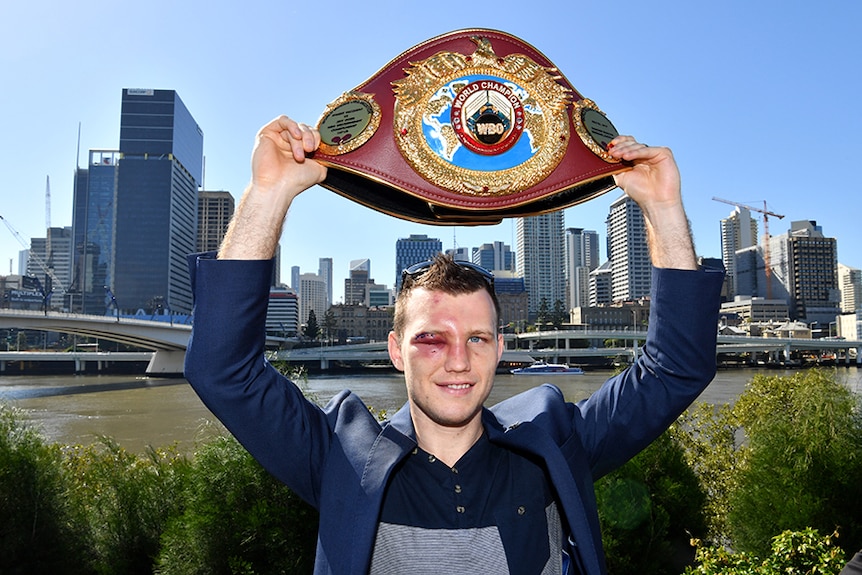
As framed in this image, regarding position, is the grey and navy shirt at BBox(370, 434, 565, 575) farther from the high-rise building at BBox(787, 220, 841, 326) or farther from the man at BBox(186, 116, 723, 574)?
the high-rise building at BBox(787, 220, 841, 326)

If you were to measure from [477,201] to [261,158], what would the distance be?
2.37 feet

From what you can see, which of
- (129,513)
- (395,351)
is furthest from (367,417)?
(129,513)

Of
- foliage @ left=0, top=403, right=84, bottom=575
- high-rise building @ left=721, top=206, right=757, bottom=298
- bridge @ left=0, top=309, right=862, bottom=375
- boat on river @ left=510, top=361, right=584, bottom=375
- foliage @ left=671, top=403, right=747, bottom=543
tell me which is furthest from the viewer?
high-rise building @ left=721, top=206, right=757, bottom=298

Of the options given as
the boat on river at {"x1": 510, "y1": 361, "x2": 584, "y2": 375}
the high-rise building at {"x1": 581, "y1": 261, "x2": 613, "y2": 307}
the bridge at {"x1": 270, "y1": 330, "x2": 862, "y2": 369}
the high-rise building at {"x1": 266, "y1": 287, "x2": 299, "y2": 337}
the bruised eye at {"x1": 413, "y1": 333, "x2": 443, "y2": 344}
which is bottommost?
the boat on river at {"x1": 510, "y1": 361, "x2": 584, "y2": 375}

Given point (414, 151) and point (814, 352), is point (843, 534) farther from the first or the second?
point (814, 352)

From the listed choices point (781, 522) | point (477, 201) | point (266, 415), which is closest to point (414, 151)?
point (477, 201)

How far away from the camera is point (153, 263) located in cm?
11631

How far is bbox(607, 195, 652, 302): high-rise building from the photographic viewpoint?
14762 cm

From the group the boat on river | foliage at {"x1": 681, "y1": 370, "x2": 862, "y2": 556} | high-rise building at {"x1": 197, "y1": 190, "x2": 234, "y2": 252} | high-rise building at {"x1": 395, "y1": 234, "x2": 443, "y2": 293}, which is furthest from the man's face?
high-rise building at {"x1": 395, "y1": 234, "x2": 443, "y2": 293}

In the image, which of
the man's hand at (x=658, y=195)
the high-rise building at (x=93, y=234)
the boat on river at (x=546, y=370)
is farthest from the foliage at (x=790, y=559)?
the high-rise building at (x=93, y=234)

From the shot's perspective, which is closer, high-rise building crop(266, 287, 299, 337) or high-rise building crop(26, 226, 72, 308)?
high-rise building crop(266, 287, 299, 337)

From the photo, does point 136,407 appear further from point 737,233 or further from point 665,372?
A: point 737,233

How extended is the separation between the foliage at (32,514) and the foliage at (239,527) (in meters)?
1.55

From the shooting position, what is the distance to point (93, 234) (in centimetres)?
13175
